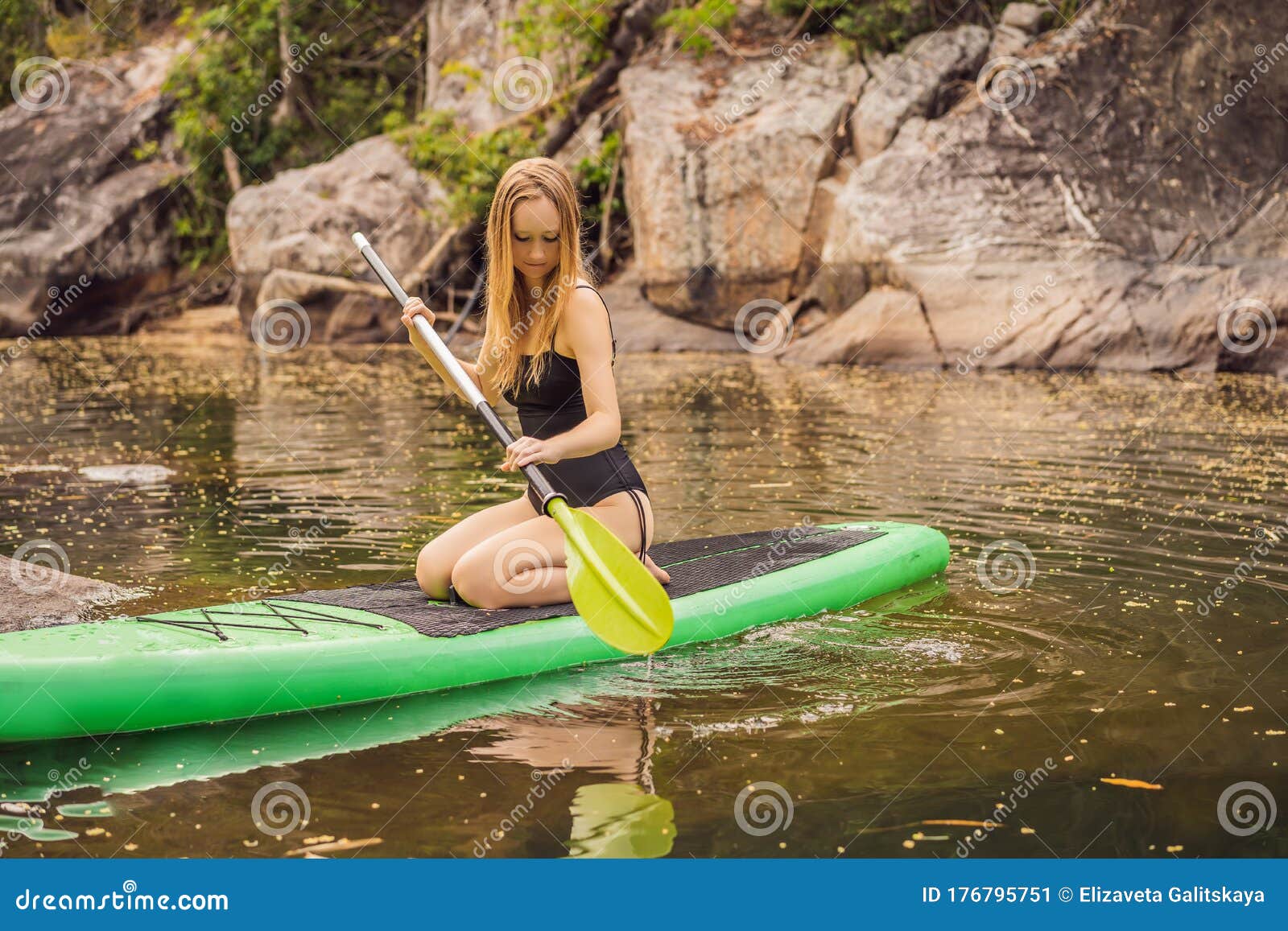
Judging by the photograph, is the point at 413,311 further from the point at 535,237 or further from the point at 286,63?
the point at 286,63

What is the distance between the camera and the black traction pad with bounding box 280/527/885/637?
3.40 metres

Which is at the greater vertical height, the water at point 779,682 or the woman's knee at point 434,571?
the woman's knee at point 434,571

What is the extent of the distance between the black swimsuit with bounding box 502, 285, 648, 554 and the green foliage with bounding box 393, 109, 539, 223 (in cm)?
1221

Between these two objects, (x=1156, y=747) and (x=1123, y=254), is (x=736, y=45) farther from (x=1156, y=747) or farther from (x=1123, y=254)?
(x=1156, y=747)

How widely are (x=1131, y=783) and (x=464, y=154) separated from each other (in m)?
14.4

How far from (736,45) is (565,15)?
2.11 m

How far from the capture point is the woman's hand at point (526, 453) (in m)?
3.21

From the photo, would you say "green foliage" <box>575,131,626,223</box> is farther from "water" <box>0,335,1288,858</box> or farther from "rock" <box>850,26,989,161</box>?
"water" <box>0,335,1288,858</box>

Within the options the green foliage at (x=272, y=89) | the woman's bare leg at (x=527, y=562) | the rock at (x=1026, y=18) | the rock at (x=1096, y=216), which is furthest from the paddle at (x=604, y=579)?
the green foliage at (x=272, y=89)

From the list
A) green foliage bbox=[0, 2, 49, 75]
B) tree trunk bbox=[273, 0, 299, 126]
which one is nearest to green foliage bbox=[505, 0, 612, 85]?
tree trunk bbox=[273, 0, 299, 126]

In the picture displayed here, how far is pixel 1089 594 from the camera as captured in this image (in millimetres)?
4195

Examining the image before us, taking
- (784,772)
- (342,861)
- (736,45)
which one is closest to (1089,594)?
(784,772)

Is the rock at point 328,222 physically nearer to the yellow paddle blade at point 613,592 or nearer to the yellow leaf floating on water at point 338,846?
the yellow paddle blade at point 613,592

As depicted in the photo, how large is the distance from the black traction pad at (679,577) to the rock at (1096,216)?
7.73 m
